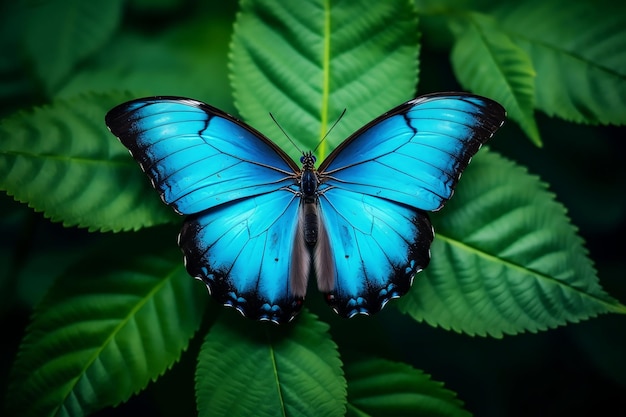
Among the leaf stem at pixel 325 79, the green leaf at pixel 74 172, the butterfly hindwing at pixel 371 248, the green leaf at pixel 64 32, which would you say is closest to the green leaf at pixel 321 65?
the leaf stem at pixel 325 79

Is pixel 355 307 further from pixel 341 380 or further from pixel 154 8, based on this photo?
pixel 154 8

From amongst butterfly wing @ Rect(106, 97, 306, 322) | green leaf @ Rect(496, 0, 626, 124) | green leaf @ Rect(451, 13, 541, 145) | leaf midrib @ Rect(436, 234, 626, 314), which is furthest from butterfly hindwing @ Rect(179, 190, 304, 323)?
green leaf @ Rect(496, 0, 626, 124)

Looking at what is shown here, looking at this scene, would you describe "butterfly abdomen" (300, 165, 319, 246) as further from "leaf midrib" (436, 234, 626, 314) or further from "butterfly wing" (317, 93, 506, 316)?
"leaf midrib" (436, 234, 626, 314)

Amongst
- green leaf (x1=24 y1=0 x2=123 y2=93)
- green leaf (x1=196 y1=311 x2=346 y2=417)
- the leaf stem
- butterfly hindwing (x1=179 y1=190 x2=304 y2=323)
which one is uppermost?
green leaf (x1=24 y1=0 x2=123 y2=93)

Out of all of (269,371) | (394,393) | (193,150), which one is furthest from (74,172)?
(394,393)

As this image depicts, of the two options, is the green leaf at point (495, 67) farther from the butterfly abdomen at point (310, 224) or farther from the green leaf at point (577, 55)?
the butterfly abdomen at point (310, 224)

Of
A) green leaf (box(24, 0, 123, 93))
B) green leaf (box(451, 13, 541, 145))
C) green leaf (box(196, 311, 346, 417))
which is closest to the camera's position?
green leaf (box(196, 311, 346, 417))

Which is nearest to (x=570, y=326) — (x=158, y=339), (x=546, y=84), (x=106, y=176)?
(x=546, y=84)
